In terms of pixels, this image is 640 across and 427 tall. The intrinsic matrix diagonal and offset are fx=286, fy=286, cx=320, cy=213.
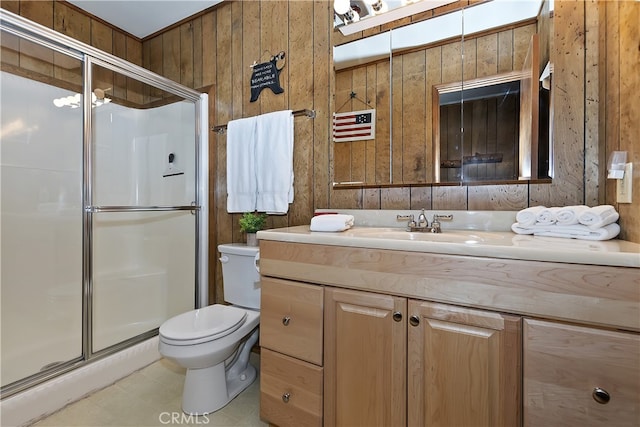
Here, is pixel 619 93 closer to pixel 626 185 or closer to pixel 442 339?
pixel 626 185

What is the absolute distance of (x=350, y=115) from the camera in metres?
1.67

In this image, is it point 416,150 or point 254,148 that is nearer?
point 416,150

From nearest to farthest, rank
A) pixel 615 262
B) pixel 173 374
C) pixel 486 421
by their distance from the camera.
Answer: pixel 615 262 → pixel 486 421 → pixel 173 374

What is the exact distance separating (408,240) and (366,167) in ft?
2.49

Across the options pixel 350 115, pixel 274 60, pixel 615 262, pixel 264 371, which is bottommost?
pixel 264 371

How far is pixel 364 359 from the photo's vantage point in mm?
1039

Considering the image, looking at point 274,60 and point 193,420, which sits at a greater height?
point 274,60

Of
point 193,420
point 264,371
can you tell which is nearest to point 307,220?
point 264,371

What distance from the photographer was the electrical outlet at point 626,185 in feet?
3.03

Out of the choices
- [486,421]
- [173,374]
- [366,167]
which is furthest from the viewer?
[173,374]

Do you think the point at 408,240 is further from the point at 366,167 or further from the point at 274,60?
the point at 274,60

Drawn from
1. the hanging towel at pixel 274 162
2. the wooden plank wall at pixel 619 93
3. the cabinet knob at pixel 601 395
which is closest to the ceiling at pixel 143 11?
the hanging towel at pixel 274 162

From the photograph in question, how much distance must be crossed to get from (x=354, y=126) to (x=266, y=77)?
0.75 m

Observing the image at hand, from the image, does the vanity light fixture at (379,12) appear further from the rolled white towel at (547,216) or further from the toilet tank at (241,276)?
the toilet tank at (241,276)
